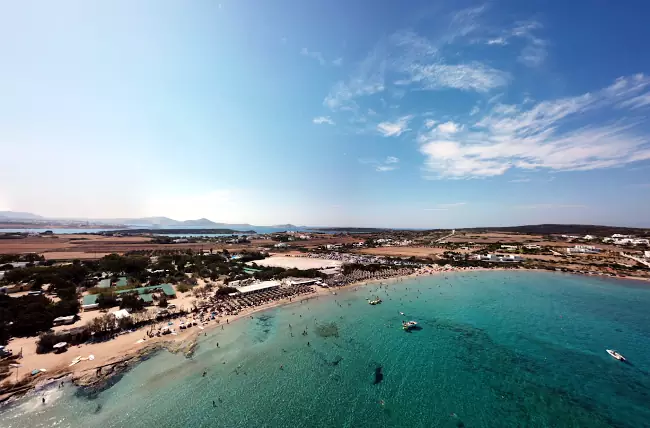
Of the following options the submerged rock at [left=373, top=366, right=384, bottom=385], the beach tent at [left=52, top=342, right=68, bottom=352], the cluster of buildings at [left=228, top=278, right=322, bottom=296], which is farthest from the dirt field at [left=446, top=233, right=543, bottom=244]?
the beach tent at [left=52, top=342, right=68, bottom=352]

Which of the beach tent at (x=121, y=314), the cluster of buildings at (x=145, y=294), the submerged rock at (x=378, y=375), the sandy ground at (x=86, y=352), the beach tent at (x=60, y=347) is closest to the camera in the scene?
the sandy ground at (x=86, y=352)

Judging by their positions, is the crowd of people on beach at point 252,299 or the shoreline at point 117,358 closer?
the shoreline at point 117,358

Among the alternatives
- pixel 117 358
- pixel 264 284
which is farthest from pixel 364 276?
pixel 117 358

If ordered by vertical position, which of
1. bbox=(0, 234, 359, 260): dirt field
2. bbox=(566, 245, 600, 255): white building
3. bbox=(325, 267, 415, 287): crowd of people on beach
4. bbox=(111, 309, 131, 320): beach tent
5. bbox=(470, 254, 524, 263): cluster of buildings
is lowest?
bbox=(325, 267, 415, 287): crowd of people on beach

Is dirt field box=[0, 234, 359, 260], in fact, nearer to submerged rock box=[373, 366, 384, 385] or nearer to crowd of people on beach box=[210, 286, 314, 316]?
crowd of people on beach box=[210, 286, 314, 316]

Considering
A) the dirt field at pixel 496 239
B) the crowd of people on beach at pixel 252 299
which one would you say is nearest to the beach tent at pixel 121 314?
the crowd of people on beach at pixel 252 299

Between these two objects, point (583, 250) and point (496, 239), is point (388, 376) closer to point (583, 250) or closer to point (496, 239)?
point (583, 250)

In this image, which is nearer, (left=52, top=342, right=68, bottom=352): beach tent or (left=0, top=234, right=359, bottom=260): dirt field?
(left=52, top=342, right=68, bottom=352): beach tent

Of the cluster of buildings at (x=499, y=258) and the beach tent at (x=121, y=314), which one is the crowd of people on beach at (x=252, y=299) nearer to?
the beach tent at (x=121, y=314)

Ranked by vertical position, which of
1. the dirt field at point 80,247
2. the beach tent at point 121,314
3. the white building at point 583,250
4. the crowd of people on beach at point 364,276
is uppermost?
the white building at point 583,250

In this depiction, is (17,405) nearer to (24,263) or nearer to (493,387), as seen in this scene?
(493,387)
